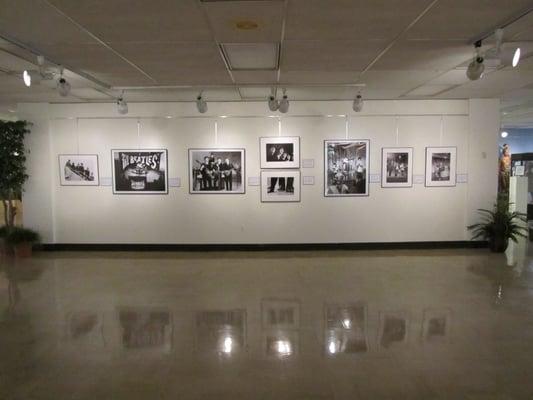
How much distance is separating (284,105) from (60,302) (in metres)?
4.46

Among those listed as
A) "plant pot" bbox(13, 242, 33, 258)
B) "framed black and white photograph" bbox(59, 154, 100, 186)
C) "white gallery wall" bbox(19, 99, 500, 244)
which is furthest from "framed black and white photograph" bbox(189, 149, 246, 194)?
"plant pot" bbox(13, 242, 33, 258)

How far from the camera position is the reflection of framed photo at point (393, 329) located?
345cm

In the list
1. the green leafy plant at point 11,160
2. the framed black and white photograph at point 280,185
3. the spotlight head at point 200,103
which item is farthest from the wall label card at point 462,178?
the green leafy plant at point 11,160

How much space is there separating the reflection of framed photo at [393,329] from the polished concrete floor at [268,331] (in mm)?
22

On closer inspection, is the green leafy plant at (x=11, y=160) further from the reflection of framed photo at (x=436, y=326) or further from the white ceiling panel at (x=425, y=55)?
the reflection of framed photo at (x=436, y=326)

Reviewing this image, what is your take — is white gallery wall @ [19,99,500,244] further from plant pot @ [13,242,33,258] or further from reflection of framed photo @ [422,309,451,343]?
reflection of framed photo @ [422,309,451,343]

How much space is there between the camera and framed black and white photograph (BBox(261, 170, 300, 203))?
7402 millimetres

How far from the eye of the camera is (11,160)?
698 cm

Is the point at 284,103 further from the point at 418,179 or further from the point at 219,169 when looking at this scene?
the point at 418,179

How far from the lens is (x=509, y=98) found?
24.0 feet

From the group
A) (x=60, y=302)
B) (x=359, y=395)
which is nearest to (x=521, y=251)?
(x=359, y=395)

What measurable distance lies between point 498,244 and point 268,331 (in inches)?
222

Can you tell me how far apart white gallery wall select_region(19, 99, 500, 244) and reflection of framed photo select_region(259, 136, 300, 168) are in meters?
0.13

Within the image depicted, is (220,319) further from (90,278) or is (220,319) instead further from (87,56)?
(87,56)
